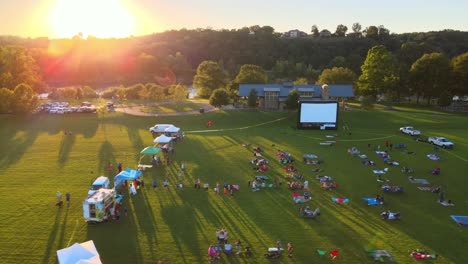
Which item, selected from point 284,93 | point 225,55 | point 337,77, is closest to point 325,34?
point 225,55

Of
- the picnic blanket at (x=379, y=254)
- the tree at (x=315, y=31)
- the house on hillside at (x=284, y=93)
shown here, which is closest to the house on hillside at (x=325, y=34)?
the tree at (x=315, y=31)

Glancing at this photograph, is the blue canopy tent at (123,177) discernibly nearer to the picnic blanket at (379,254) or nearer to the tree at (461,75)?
the picnic blanket at (379,254)

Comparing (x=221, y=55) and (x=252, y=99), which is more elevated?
(x=221, y=55)

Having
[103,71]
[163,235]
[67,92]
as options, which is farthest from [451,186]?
[103,71]

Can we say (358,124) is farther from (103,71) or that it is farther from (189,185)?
(103,71)

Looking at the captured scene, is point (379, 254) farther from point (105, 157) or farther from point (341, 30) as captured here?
point (341, 30)

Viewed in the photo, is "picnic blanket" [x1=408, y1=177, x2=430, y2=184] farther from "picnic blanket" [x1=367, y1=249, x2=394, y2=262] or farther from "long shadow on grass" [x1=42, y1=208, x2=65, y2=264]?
"long shadow on grass" [x1=42, y1=208, x2=65, y2=264]

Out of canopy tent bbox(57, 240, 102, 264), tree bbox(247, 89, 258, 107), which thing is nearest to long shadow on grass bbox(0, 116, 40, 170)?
canopy tent bbox(57, 240, 102, 264)
